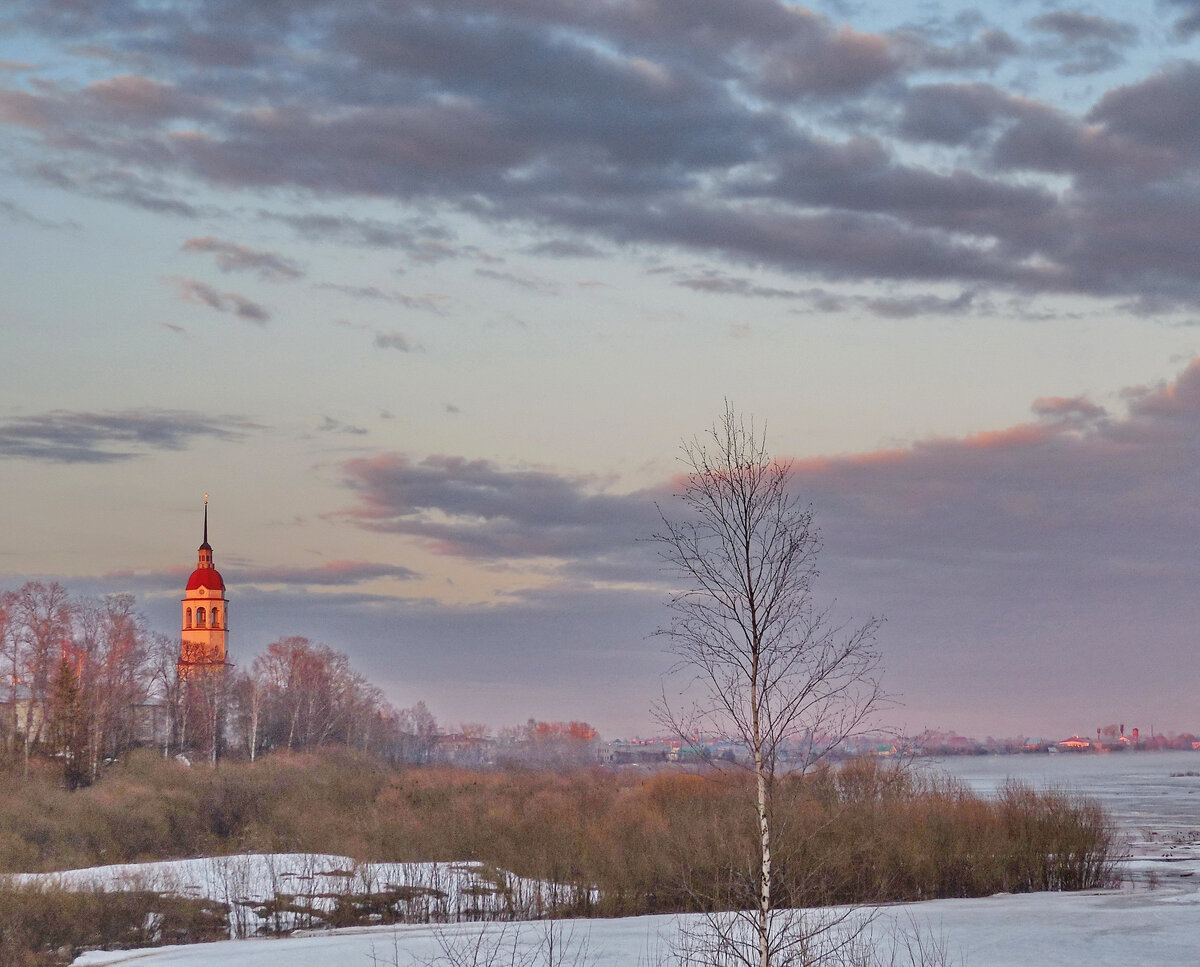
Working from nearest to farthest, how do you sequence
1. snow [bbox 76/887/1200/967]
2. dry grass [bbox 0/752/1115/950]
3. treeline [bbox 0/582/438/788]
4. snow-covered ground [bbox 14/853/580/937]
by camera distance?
snow [bbox 76/887/1200/967]
snow-covered ground [bbox 14/853/580/937]
dry grass [bbox 0/752/1115/950]
treeline [bbox 0/582/438/788]

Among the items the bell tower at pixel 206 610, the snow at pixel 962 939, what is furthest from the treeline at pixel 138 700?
the snow at pixel 962 939

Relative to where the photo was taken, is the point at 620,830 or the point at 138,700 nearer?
the point at 620,830

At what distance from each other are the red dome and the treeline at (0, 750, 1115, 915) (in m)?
69.8

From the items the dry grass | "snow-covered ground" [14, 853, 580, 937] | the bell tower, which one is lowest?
"snow-covered ground" [14, 853, 580, 937]

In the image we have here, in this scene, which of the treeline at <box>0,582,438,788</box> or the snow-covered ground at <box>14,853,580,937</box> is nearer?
the snow-covered ground at <box>14,853,580,937</box>

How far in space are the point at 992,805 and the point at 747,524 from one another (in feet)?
97.3

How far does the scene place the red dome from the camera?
122750mm

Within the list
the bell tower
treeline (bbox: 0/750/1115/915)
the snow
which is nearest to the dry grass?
treeline (bbox: 0/750/1115/915)

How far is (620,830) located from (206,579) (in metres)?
94.6

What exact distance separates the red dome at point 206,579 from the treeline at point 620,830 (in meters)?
69.8

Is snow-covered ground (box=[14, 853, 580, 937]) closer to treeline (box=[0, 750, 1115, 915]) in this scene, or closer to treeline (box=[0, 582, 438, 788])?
treeline (box=[0, 750, 1115, 915])

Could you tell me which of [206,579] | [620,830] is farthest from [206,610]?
[620,830]

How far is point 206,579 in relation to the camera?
123375mm

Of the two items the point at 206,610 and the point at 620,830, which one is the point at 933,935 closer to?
the point at 620,830
